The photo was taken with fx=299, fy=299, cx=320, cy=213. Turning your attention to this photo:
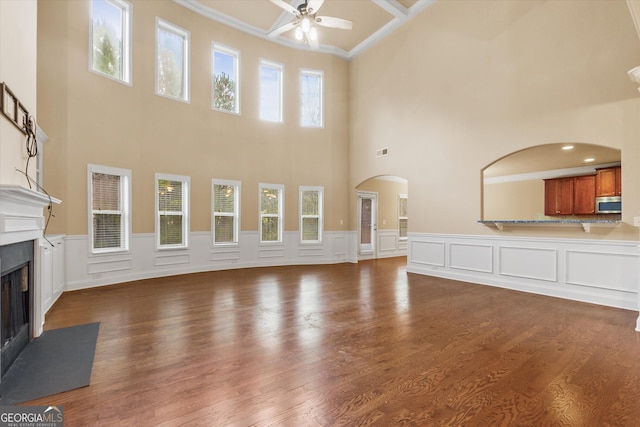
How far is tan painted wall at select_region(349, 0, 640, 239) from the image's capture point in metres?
4.17

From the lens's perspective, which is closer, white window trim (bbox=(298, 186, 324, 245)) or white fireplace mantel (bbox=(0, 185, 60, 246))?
white fireplace mantel (bbox=(0, 185, 60, 246))

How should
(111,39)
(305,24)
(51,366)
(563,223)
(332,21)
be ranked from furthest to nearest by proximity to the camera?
(111,39) → (332,21) → (305,24) → (563,223) → (51,366)

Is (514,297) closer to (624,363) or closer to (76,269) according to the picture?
(624,363)

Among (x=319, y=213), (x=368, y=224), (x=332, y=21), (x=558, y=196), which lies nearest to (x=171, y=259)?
(x=319, y=213)

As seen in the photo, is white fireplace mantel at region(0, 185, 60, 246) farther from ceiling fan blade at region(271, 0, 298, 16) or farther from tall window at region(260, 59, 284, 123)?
tall window at region(260, 59, 284, 123)

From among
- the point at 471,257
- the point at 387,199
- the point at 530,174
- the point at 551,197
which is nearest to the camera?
the point at 471,257

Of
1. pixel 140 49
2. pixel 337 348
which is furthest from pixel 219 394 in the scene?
pixel 140 49

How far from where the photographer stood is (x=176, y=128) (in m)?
6.51

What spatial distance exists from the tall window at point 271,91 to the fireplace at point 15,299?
593 centimetres

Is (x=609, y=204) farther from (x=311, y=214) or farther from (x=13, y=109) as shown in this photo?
(x=13, y=109)

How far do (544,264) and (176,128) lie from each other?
748cm

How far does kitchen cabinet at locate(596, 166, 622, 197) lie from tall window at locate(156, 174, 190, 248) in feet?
31.7

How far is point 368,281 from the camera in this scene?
5.94 metres

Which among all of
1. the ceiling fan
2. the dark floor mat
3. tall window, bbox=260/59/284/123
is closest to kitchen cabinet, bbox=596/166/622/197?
the ceiling fan
